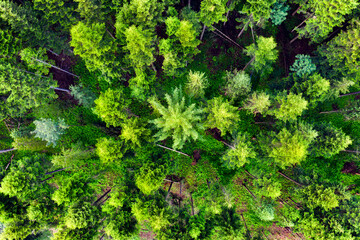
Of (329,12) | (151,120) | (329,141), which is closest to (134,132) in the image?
(151,120)

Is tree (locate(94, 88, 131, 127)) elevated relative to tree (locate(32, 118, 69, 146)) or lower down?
elevated

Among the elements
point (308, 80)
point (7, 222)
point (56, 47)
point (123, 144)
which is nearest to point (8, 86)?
point (56, 47)

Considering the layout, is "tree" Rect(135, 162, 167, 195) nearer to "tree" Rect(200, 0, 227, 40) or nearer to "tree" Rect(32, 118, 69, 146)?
"tree" Rect(32, 118, 69, 146)

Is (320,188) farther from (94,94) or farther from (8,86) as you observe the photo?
(8,86)

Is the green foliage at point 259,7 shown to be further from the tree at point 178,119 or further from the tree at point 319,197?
the tree at point 319,197

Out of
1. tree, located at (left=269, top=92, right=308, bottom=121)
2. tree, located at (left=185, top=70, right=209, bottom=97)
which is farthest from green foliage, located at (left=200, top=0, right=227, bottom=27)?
tree, located at (left=269, top=92, right=308, bottom=121)

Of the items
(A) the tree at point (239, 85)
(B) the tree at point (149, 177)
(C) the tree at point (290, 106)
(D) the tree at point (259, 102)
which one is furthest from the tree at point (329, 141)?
(B) the tree at point (149, 177)

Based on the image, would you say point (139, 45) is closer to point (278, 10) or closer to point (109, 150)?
point (109, 150)

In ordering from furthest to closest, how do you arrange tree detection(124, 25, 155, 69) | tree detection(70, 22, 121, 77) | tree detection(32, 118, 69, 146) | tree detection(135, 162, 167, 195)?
tree detection(32, 118, 69, 146) → tree detection(135, 162, 167, 195) → tree detection(124, 25, 155, 69) → tree detection(70, 22, 121, 77)
